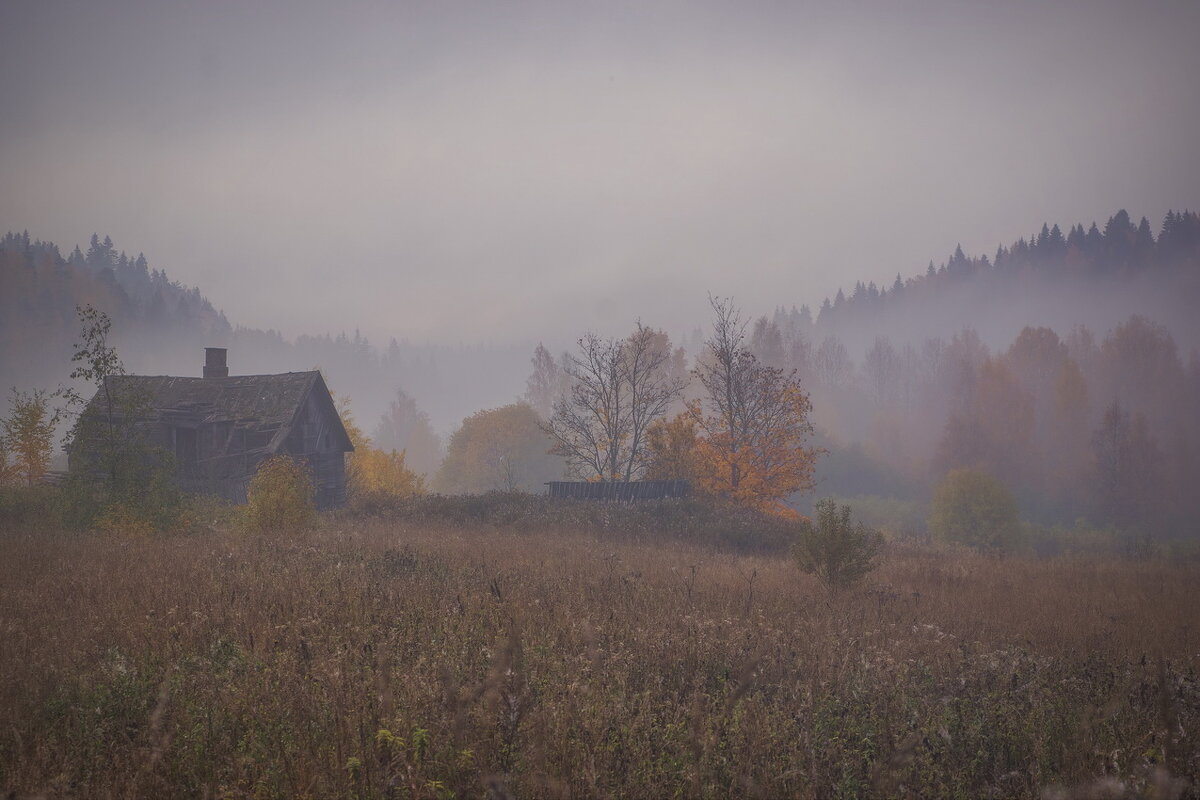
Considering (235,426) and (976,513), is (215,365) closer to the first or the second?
(235,426)

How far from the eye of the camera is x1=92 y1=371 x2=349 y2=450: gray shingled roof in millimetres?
27406

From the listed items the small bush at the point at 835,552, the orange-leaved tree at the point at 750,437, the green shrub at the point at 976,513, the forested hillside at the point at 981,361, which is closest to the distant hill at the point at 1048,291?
the forested hillside at the point at 981,361

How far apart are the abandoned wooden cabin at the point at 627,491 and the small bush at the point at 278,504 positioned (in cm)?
1085

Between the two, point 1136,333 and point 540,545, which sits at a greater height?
point 1136,333

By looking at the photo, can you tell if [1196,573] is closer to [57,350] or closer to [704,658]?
[704,658]

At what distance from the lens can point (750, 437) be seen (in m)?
27.4

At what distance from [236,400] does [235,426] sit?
1.67 m

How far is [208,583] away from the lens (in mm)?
6992

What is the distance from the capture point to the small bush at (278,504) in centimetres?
1345

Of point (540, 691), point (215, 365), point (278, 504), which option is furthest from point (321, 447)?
point (540, 691)

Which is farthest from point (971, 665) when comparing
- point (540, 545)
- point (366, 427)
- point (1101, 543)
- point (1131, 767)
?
point (366, 427)

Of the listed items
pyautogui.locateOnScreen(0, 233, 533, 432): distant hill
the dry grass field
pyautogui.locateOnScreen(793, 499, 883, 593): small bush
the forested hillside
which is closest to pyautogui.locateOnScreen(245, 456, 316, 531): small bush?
the dry grass field

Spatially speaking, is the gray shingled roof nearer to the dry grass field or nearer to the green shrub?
the dry grass field

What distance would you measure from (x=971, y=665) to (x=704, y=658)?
99.7 inches
